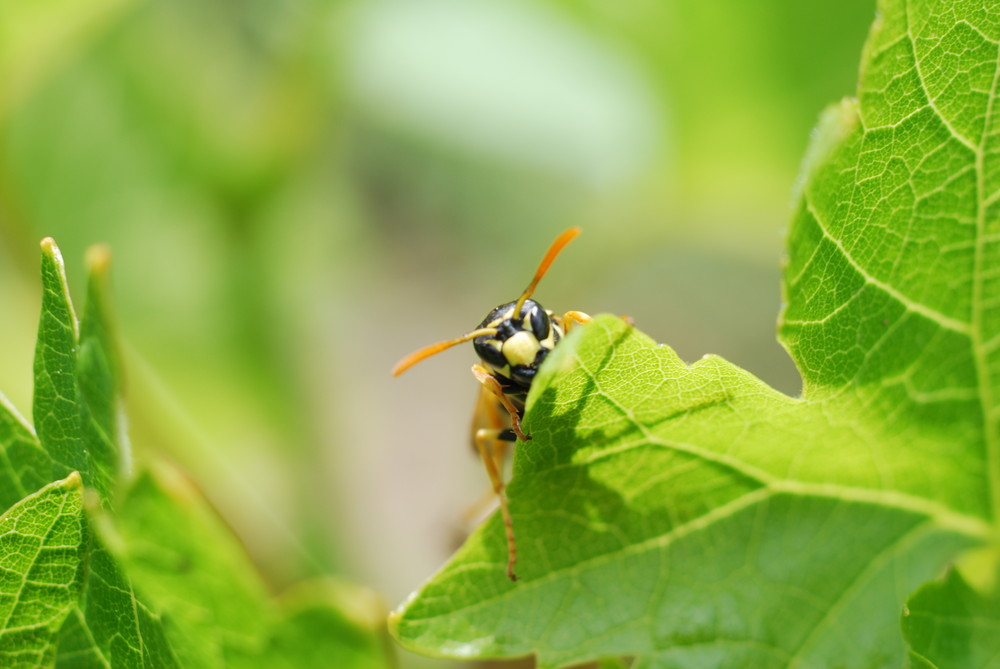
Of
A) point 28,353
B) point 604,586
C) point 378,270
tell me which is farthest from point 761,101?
point 378,270

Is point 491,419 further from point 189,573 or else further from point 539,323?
point 189,573

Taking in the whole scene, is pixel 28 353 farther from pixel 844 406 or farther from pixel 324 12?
pixel 844 406

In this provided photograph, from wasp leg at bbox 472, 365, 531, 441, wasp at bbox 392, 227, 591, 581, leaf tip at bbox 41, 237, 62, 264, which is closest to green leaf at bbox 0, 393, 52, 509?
leaf tip at bbox 41, 237, 62, 264

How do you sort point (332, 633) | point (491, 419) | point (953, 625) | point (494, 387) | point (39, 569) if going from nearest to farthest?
point (953, 625) < point (39, 569) < point (332, 633) < point (494, 387) < point (491, 419)

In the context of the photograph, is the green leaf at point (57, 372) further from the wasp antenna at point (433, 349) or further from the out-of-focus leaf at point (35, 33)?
the out-of-focus leaf at point (35, 33)

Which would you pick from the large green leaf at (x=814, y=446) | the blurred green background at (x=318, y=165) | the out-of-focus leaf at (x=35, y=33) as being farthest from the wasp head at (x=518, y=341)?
the out-of-focus leaf at (x=35, y=33)

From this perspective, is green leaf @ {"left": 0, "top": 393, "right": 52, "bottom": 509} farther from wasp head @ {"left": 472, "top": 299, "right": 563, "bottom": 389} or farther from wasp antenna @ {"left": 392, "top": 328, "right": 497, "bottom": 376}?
wasp head @ {"left": 472, "top": 299, "right": 563, "bottom": 389}

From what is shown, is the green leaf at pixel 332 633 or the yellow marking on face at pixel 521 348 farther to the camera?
the yellow marking on face at pixel 521 348

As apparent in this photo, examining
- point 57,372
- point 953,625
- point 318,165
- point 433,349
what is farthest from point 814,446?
point 318,165
